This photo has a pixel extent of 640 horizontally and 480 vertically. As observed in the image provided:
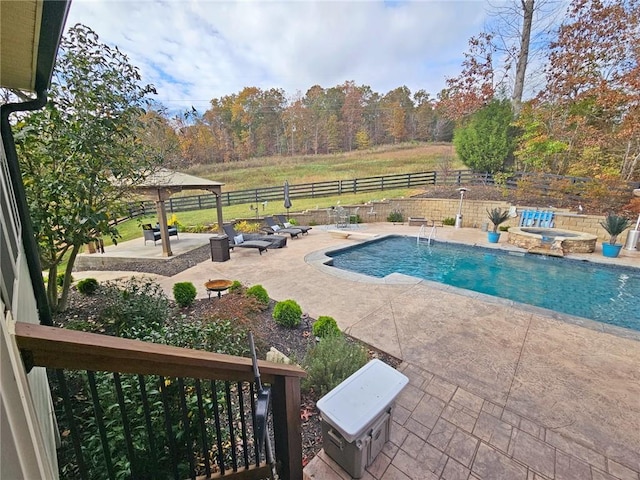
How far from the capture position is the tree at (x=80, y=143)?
10.5 feet

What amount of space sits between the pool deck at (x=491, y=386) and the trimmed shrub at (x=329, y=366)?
534 mm

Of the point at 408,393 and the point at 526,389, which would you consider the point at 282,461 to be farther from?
the point at 526,389

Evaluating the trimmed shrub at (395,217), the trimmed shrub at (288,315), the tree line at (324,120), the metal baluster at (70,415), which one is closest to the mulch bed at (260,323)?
the trimmed shrub at (288,315)

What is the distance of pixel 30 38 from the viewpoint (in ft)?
4.17

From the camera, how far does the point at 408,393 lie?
8.61 feet

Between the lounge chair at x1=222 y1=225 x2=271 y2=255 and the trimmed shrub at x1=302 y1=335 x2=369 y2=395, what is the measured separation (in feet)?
18.5

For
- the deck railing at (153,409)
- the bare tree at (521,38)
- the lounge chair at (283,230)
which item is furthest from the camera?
the bare tree at (521,38)

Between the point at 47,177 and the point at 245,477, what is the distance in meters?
3.83

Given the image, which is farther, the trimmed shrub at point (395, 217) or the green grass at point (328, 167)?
the green grass at point (328, 167)

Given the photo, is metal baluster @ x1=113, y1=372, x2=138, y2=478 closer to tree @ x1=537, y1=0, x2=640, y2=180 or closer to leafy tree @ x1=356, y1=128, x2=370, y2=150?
tree @ x1=537, y1=0, x2=640, y2=180

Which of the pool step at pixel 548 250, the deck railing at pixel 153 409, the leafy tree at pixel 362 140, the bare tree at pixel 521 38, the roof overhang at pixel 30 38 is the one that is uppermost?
the bare tree at pixel 521 38

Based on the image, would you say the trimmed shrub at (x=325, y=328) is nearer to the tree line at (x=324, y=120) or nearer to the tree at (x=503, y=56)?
the tree at (x=503, y=56)

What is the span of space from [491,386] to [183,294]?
4385 millimetres

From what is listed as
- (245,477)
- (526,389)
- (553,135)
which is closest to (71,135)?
(245,477)
